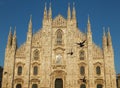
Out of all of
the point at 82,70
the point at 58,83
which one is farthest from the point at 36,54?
the point at 82,70

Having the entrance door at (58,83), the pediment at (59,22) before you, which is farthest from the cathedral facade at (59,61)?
the pediment at (59,22)

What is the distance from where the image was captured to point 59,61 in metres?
46.7

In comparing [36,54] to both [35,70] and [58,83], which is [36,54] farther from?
[58,83]

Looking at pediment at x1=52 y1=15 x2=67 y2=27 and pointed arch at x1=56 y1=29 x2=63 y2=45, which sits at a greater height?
pediment at x1=52 y1=15 x2=67 y2=27

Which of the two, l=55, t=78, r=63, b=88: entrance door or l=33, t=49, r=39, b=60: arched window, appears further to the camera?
l=33, t=49, r=39, b=60: arched window

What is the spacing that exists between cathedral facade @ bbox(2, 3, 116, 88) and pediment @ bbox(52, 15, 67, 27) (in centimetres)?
68

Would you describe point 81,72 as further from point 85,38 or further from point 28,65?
point 28,65

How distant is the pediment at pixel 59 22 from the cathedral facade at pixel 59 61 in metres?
0.68

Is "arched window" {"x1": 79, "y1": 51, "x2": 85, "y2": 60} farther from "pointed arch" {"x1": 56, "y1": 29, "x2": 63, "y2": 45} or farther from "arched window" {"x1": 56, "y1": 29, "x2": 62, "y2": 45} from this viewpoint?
"arched window" {"x1": 56, "y1": 29, "x2": 62, "y2": 45}

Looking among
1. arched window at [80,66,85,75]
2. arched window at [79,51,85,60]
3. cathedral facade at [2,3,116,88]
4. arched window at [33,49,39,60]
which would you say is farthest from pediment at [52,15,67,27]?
arched window at [80,66,85,75]

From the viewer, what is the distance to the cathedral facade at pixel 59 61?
147ft

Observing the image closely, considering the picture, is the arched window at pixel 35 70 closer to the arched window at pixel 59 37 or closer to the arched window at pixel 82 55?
the arched window at pixel 59 37

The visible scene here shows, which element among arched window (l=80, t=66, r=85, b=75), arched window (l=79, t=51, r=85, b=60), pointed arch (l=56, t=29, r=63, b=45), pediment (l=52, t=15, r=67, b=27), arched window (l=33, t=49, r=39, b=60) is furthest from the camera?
pediment (l=52, t=15, r=67, b=27)

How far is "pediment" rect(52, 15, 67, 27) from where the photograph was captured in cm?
4902
